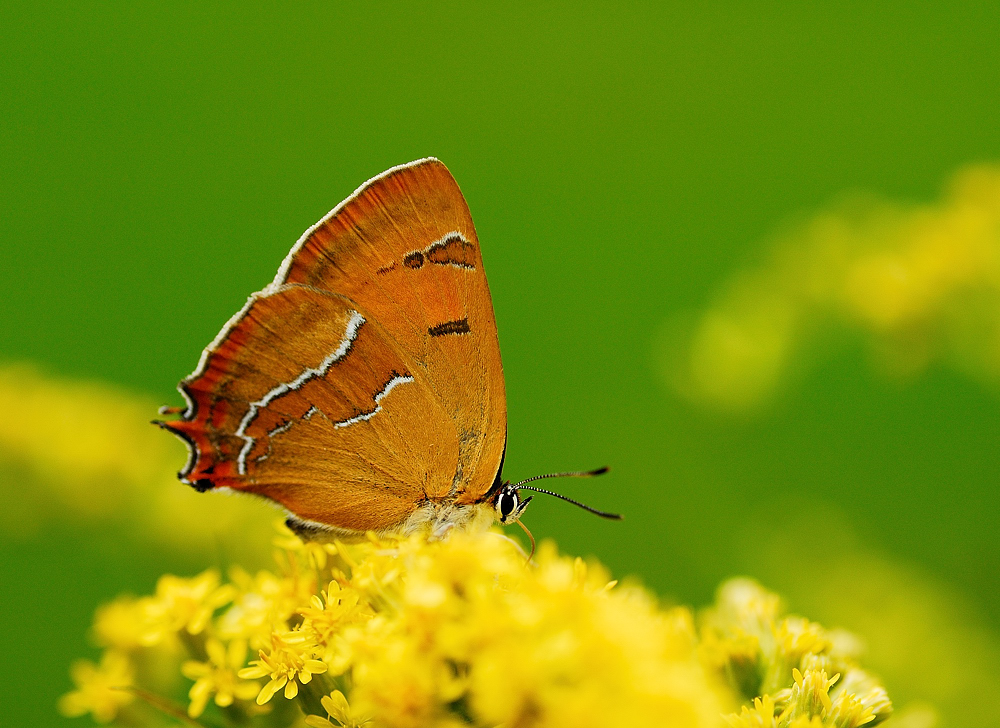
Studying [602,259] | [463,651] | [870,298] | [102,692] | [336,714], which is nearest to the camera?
[463,651]

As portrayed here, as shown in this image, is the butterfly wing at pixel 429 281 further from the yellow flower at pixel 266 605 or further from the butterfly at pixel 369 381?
the yellow flower at pixel 266 605

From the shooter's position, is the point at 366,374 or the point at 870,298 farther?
the point at 870,298

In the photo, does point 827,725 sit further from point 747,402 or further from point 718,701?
point 747,402

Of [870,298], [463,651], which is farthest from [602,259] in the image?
[463,651]

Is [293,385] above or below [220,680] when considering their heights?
above

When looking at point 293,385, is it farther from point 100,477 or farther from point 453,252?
point 100,477

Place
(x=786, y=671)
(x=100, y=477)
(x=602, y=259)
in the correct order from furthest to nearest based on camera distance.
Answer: (x=602, y=259)
(x=100, y=477)
(x=786, y=671)
